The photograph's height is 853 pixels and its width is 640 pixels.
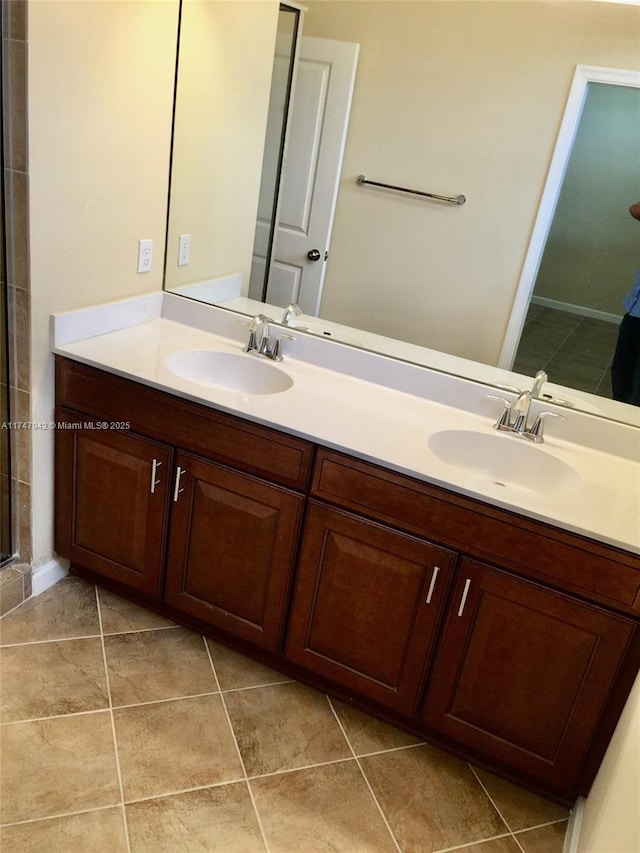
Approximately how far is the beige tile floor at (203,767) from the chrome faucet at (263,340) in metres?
0.97

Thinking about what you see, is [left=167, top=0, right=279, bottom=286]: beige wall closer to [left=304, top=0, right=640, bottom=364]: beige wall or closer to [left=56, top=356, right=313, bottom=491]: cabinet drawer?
[left=304, top=0, right=640, bottom=364]: beige wall

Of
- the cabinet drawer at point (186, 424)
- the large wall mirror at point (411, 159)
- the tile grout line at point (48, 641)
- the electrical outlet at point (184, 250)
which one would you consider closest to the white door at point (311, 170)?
the large wall mirror at point (411, 159)

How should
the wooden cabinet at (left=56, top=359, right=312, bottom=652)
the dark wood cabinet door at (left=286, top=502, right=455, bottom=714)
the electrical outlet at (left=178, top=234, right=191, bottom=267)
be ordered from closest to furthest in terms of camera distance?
1. the dark wood cabinet door at (left=286, top=502, right=455, bottom=714)
2. the wooden cabinet at (left=56, top=359, right=312, bottom=652)
3. the electrical outlet at (left=178, top=234, right=191, bottom=267)

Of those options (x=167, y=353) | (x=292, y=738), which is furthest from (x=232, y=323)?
(x=292, y=738)

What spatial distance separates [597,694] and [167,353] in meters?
1.54

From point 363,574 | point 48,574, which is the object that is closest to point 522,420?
point 363,574

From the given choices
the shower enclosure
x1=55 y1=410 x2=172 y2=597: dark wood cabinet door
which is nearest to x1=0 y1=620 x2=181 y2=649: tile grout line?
x1=55 y1=410 x2=172 y2=597: dark wood cabinet door

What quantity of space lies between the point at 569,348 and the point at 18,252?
157cm

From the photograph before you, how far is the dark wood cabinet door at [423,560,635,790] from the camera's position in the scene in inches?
63.2

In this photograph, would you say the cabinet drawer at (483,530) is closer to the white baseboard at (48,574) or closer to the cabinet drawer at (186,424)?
the cabinet drawer at (186,424)

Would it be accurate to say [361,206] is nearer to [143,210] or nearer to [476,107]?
[476,107]

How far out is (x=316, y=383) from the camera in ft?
6.94

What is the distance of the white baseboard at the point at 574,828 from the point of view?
1.68m

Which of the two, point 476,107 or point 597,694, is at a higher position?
point 476,107
